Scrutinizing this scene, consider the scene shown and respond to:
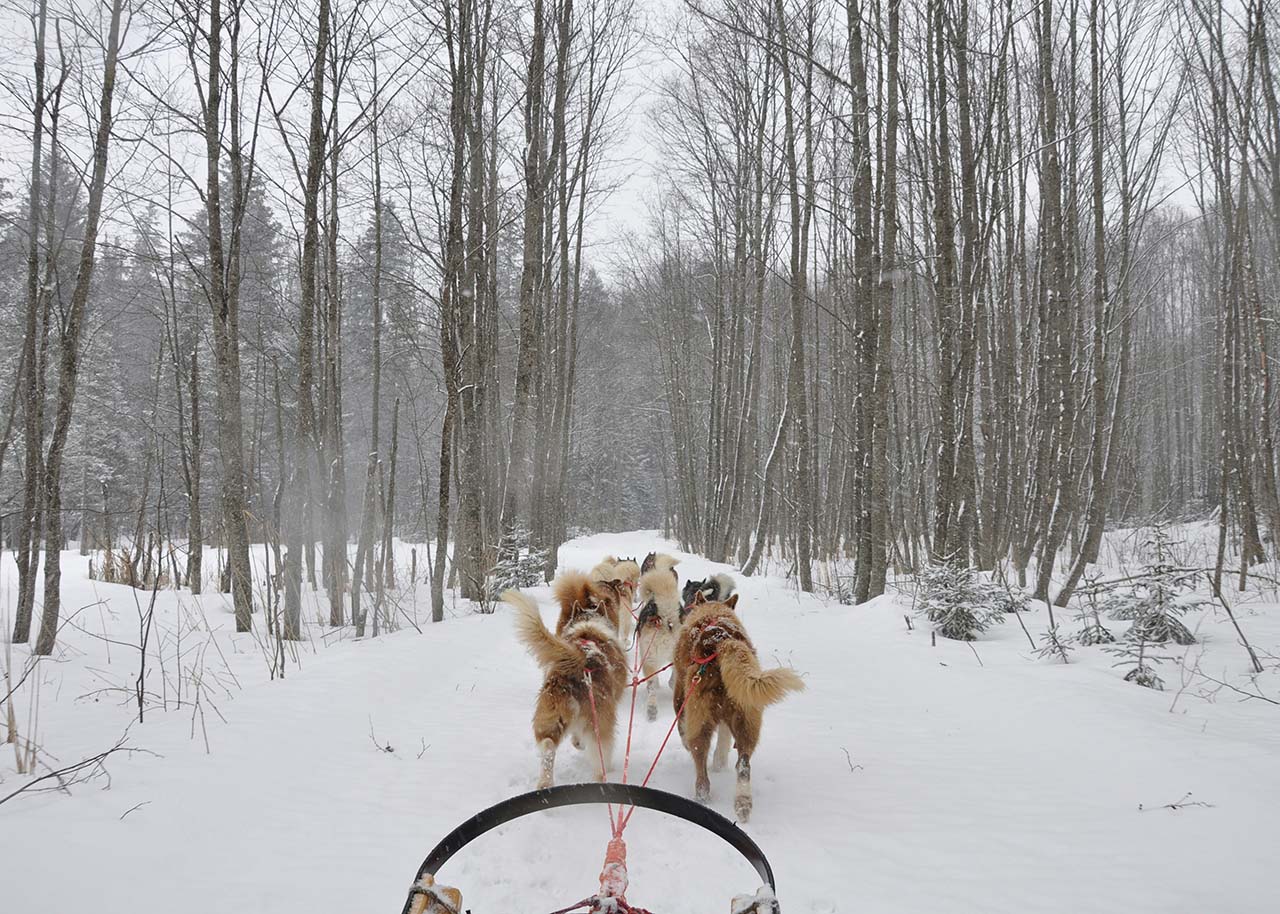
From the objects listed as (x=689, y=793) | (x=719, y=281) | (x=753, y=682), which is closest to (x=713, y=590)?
(x=689, y=793)

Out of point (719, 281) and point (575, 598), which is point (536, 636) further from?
point (719, 281)

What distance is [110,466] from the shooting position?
1008 inches

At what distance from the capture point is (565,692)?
340cm

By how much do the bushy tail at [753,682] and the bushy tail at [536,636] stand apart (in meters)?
0.86

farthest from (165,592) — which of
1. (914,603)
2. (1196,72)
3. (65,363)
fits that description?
(1196,72)

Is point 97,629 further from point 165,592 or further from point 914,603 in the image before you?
point 914,603

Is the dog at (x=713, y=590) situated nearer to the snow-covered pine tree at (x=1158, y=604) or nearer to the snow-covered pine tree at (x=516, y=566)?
the snow-covered pine tree at (x=1158, y=604)

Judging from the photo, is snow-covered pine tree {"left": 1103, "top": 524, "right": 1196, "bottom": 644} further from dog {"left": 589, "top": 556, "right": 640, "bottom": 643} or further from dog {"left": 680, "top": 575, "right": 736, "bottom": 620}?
dog {"left": 589, "top": 556, "right": 640, "bottom": 643}

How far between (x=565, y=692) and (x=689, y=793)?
0.97 metres

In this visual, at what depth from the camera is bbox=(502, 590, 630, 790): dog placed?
3.38 meters

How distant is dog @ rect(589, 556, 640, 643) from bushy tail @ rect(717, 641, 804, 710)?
3.24 metres

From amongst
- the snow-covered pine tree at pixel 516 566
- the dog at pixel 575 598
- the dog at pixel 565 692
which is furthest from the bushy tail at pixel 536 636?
the snow-covered pine tree at pixel 516 566

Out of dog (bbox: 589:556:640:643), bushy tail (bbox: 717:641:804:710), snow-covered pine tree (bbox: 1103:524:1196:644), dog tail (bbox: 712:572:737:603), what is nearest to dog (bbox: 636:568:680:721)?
dog tail (bbox: 712:572:737:603)

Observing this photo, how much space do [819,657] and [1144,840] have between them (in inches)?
169
